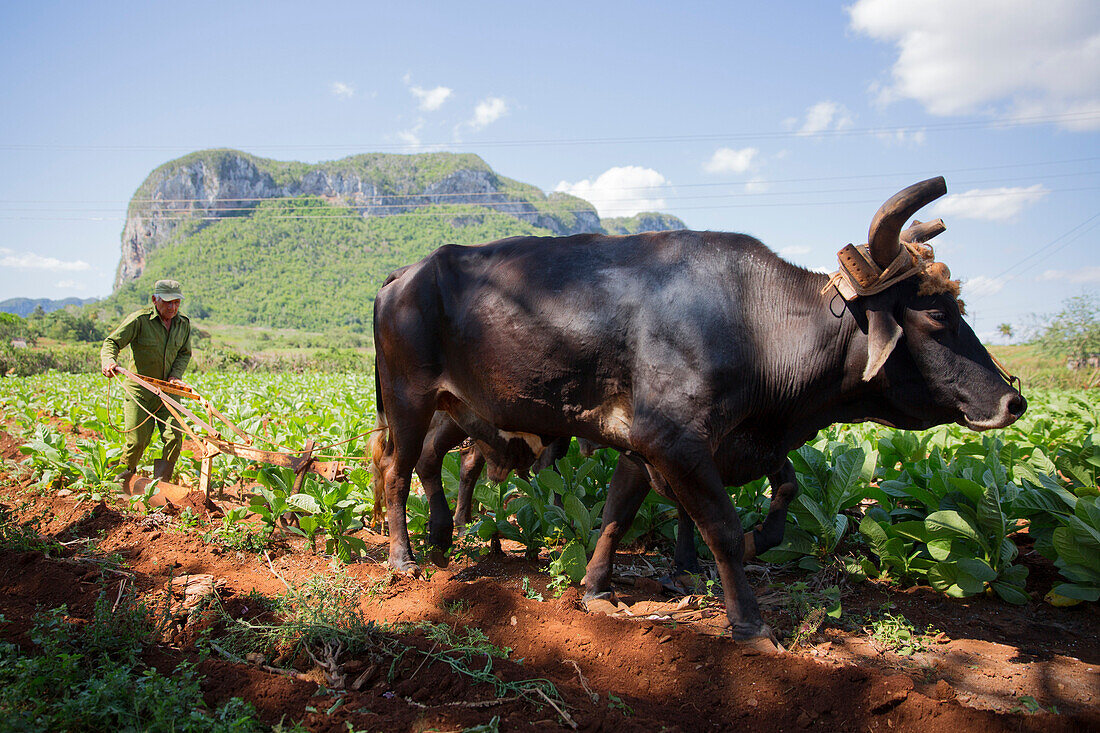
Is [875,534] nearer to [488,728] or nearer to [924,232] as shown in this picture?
[924,232]

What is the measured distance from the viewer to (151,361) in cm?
655

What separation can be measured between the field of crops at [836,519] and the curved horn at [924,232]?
143cm

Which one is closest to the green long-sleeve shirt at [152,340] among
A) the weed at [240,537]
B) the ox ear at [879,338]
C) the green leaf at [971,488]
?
the weed at [240,537]

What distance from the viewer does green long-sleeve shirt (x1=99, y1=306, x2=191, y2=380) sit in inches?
248

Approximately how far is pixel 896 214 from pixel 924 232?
452mm

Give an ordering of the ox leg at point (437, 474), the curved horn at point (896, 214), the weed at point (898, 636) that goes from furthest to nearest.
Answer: the ox leg at point (437, 474) < the weed at point (898, 636) < the curved horn at point (896, 214)

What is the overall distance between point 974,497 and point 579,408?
230cm

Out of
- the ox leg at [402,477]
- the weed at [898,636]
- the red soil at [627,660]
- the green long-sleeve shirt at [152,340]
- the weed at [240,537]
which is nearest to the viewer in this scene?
the red soil at [627,660]

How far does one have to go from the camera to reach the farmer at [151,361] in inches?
249

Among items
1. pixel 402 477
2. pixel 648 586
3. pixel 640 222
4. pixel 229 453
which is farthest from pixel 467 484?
pixel 640 222

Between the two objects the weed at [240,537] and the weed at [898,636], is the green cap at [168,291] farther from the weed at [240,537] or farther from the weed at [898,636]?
the weed at [898,636]

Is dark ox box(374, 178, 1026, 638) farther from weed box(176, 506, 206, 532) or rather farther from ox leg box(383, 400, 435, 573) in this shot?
weed box(176, 506, 206, 532)

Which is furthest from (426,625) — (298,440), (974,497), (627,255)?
(298,440)

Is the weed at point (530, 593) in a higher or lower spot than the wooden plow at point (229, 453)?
lower
